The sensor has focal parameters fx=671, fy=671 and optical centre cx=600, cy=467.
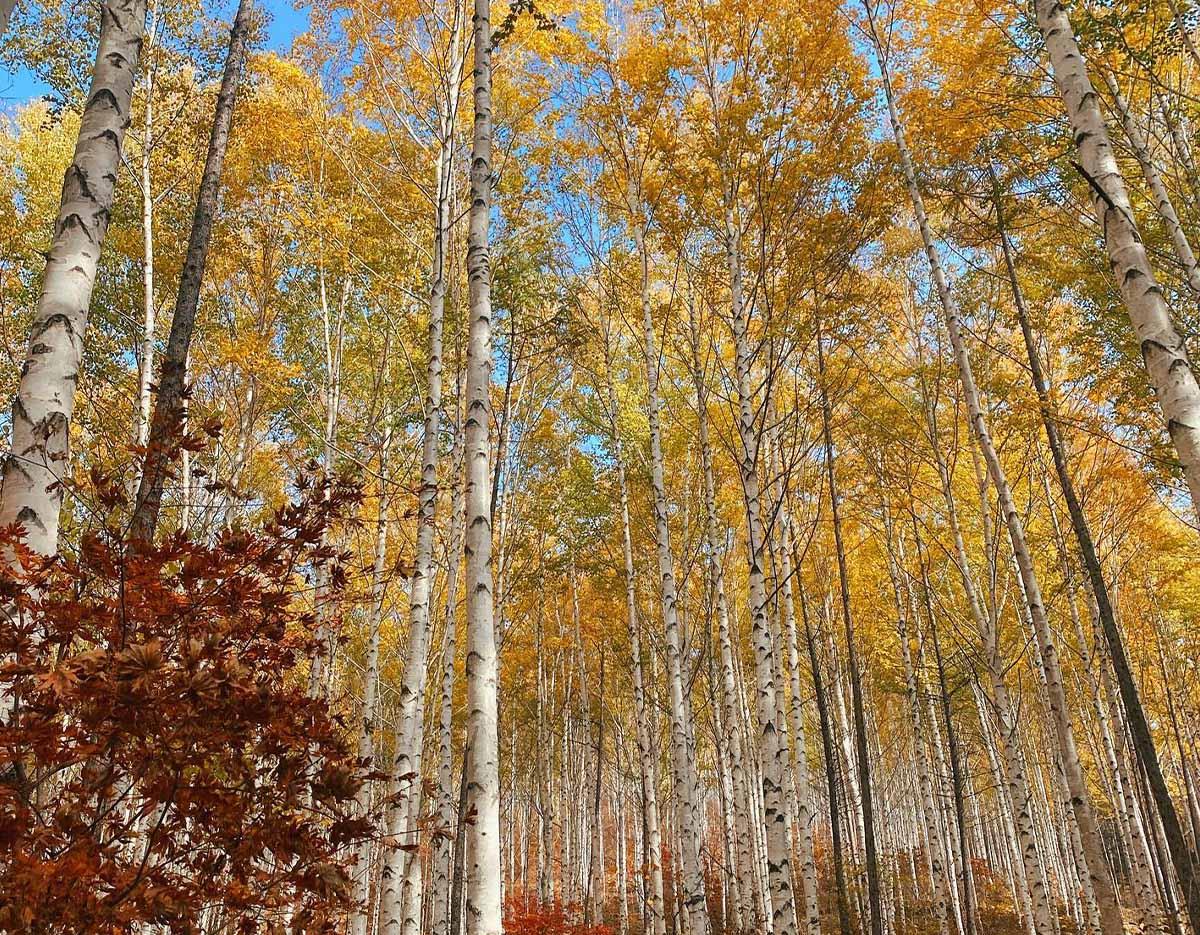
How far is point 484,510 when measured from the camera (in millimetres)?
3643

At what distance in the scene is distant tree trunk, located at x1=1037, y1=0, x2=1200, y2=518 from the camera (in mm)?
2831

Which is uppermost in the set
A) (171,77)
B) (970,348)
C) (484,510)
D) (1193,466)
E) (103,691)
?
(171,77)

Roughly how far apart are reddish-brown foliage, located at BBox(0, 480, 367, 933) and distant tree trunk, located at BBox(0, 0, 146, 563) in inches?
9.0

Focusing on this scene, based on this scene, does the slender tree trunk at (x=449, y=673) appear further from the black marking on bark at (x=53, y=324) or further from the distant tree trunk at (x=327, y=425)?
the black marking on bark at (x=53, y=324)

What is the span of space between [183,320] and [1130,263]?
223 inches

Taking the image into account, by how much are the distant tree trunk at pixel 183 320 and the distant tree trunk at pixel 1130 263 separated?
4202mm

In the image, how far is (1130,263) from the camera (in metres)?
3.16

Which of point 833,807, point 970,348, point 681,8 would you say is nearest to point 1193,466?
point 681,8

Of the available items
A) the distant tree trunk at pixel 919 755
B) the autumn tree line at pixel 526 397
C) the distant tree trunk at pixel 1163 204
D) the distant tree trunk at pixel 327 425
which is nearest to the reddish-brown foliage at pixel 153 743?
the autumn tree line at pixel 526 397

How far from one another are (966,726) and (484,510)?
78.6 ft

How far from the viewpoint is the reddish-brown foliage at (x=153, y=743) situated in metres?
1.97

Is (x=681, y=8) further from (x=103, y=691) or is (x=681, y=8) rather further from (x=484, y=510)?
(x=103, y=691)

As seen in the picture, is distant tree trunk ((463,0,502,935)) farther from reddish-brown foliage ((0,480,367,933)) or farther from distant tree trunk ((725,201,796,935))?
distant tree trunk ((725,201,796,935))

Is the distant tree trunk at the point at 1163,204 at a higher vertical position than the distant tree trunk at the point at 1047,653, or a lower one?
higher
